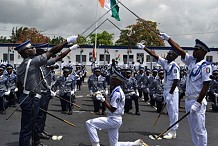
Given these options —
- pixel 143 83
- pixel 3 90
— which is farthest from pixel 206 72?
pixel 143 83

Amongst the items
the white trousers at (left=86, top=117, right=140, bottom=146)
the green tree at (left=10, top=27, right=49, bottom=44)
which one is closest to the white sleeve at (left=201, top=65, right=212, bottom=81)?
the white trousers at (left=86, top=117, right=140, bottom=146)

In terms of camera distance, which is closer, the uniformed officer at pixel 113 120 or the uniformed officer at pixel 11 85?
the uniformed officer at pixel 113 120

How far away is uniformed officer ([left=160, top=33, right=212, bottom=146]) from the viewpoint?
220 inches

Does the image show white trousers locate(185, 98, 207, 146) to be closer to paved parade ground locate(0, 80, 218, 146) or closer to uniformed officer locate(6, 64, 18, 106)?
paved parade ground locate(0, 80, 218, 146)

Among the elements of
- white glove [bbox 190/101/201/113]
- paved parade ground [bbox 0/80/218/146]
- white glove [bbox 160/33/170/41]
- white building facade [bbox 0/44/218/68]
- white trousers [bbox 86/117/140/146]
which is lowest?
paved parade ground [bbox 0/80/218/146]

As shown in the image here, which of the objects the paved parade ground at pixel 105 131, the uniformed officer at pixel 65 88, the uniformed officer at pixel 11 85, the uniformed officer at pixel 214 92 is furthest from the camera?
the uniformed officer at pixel 214 92


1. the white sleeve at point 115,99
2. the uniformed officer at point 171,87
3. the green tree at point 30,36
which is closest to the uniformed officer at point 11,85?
the uniformed officer at point 171,87

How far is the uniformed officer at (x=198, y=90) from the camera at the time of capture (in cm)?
558

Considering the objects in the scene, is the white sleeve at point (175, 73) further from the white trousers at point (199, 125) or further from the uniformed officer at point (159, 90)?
the uniformed officer at point (159, 90)

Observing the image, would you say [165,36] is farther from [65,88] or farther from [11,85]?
[11,85]

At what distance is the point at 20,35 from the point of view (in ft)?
191

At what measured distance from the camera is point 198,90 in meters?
5.73

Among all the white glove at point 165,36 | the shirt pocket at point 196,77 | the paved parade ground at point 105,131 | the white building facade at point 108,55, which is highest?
the white building facade at point 108,55

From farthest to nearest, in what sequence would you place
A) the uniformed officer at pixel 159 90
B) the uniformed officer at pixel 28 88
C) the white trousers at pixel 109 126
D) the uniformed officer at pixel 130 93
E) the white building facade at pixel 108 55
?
the white building facade at pixel 108 55
the uniformed officer at pixel 159 90
the uniformed officer at pixel 130 93
the white trousers at pixel 109 126
the uniformed officer at pixel 28 88
